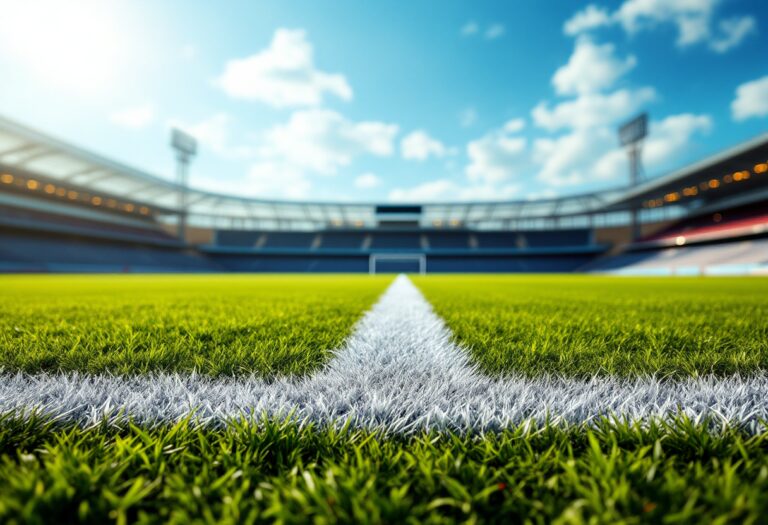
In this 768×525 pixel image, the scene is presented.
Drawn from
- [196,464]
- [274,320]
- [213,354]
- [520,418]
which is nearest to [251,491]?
[196,464]

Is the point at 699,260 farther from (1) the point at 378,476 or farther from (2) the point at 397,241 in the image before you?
(1) the point at 378,476

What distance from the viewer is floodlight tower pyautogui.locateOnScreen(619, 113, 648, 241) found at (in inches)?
1379

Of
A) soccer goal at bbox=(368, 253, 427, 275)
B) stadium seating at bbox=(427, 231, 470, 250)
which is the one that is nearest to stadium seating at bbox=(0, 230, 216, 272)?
soccer goal at bbox=(368, 253, 427, 275)

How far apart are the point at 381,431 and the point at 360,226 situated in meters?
46.4

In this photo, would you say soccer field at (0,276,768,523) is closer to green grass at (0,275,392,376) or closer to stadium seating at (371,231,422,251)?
green grass at (0,275,392,376)

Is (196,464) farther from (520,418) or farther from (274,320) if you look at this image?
(274,320)

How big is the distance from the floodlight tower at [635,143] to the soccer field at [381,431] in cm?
A: 4141

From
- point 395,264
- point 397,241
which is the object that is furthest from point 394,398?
point 397,241

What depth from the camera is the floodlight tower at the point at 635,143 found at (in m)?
35.0

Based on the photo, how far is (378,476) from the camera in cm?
59

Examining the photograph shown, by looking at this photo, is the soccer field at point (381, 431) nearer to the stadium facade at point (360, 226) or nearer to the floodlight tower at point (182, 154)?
the stadium facade at point (360, 226)

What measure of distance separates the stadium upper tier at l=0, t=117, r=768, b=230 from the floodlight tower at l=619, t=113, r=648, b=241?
94.0 inches

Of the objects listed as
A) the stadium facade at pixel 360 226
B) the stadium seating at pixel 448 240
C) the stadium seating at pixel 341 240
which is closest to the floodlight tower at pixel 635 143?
the stadium facade at pixel 360 226

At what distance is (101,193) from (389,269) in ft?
94.6
